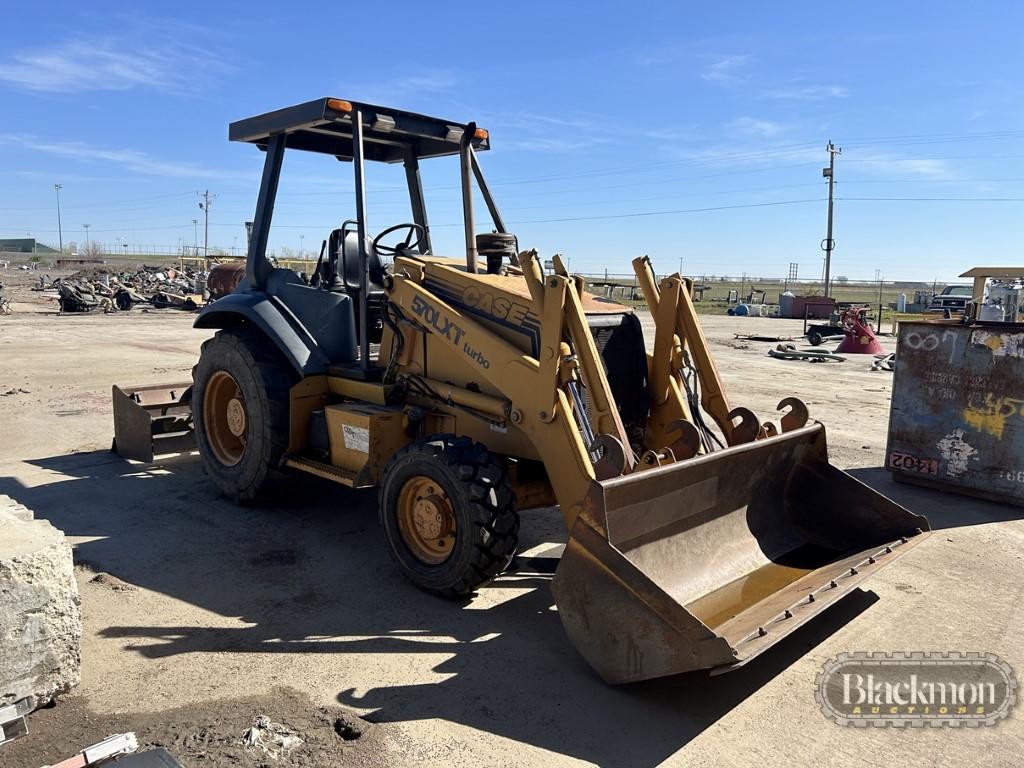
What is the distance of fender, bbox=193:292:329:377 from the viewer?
554 centimetres

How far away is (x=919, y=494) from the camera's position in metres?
6.83

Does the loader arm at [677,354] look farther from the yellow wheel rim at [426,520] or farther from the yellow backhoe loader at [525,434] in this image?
the yellow wheel rim at [426,520]

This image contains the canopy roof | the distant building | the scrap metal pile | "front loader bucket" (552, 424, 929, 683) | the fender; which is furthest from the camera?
the distant building

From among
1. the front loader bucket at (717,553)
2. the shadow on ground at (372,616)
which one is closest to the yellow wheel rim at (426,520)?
the shadow on ground at (372,616)

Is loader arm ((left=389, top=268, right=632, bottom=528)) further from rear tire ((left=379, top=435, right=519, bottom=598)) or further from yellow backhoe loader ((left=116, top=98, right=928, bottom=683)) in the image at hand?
rear tire ((left=379, top=435, right=519, bottom=598))

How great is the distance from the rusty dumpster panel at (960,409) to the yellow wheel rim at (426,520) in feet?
15.4

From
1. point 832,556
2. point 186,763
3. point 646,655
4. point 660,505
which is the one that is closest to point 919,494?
point 832,556

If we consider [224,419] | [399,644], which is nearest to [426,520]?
[399,644]

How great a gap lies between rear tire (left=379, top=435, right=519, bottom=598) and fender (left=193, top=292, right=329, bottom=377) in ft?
4.55

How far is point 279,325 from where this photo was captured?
5.64 metres

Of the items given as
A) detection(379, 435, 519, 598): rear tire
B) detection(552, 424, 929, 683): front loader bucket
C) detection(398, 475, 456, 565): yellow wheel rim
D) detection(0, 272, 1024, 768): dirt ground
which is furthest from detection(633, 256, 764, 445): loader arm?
detection(398, 475, 456, 565): yellow wheel rim

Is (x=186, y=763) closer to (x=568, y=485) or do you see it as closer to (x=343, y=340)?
(x=568, y=485)

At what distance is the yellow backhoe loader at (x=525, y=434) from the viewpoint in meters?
3.52

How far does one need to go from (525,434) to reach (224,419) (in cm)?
315
